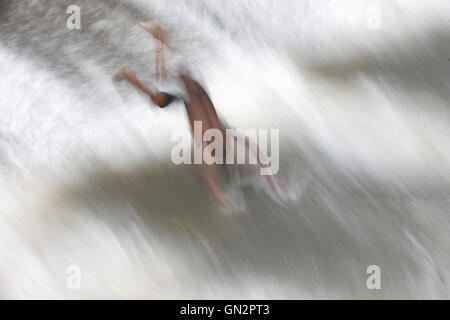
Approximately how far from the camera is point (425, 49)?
1.66m

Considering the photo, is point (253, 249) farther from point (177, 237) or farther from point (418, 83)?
point (418, 83)

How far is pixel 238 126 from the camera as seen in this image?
60.9 inches

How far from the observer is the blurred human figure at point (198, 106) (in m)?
1.45

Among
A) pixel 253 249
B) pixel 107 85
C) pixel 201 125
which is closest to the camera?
pixel 253 249

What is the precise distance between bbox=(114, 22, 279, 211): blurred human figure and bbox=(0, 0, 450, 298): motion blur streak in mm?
26

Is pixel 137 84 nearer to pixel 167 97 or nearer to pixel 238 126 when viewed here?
pixel 167 97

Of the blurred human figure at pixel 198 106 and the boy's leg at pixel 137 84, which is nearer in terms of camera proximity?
the blurred human figure at pixel 198 106

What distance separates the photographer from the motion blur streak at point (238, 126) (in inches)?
53.6

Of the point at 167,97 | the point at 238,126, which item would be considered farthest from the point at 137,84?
the point at 238,126

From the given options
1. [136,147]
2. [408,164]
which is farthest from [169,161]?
[408,164]

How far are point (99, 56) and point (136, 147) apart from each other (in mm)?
303

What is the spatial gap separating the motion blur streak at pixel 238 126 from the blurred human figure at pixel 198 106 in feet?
0.09

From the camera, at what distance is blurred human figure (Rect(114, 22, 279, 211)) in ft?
4.76

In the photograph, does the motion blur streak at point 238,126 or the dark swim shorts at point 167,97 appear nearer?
the motion blur streak at point 238,126
